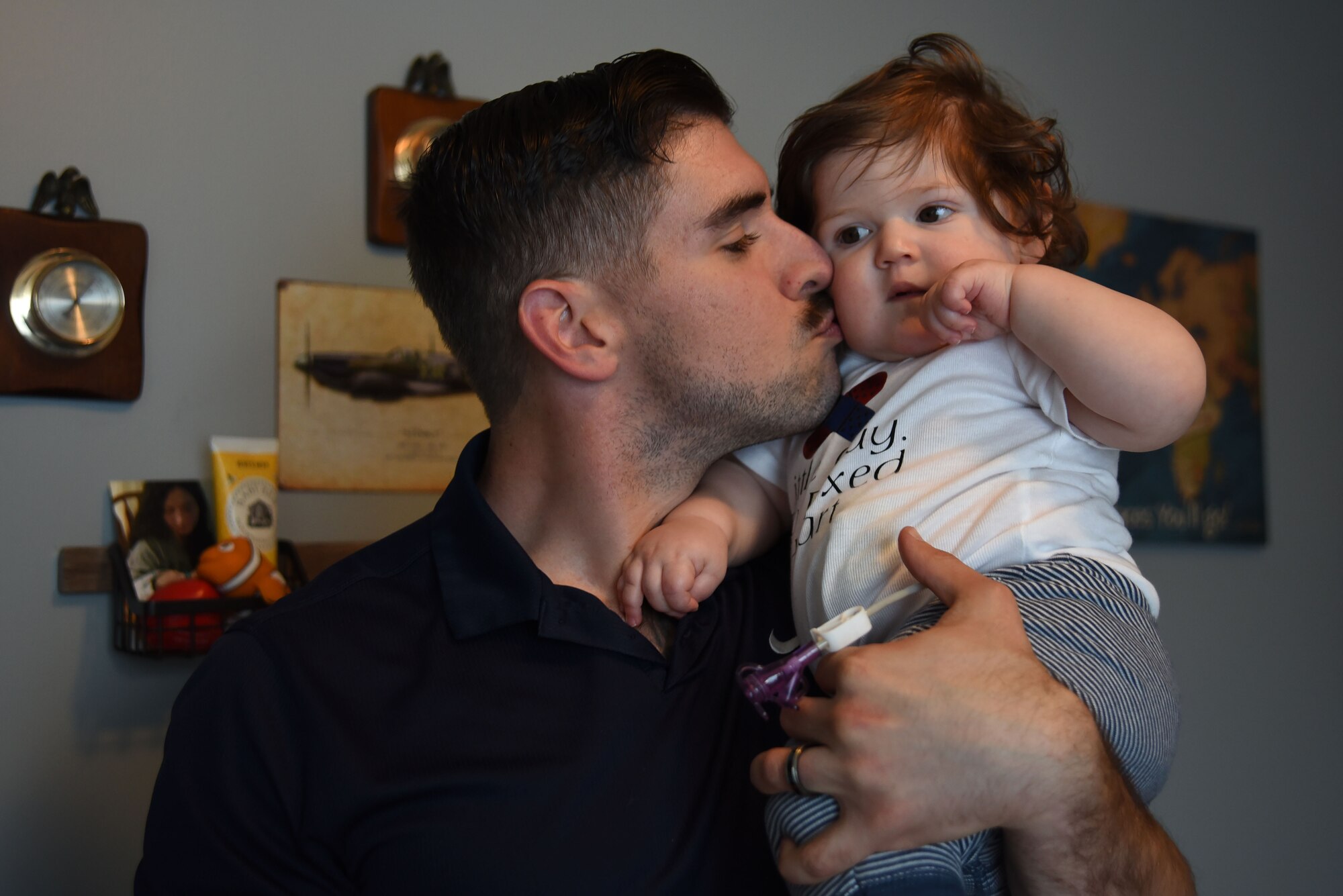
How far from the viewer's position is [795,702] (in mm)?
932

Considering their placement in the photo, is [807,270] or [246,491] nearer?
[807,270]

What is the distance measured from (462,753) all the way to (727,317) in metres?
0.54

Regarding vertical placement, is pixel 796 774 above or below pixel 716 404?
below

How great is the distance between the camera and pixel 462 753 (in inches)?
41.1

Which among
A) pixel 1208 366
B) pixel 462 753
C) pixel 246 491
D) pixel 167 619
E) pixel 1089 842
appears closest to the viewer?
pixel 1089 842

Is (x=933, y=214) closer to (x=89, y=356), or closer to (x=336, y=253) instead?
(x=336, y=253)

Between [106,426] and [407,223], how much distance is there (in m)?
0.66

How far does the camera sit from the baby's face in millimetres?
1158

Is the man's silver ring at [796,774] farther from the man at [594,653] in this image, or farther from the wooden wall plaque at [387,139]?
the wooden wall plaque at [387,139]

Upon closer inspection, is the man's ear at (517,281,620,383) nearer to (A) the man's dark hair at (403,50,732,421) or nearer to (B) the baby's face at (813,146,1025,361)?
(A) the man's dark hair at (403,50,732,421)

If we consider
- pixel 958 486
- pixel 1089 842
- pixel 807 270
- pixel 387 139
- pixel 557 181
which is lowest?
pixel 1089 842

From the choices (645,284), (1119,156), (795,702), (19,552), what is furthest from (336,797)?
(1119,156)

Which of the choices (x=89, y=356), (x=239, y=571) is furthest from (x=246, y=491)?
(x=89, y=356)

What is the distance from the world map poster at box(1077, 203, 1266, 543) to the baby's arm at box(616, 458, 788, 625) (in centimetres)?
145
